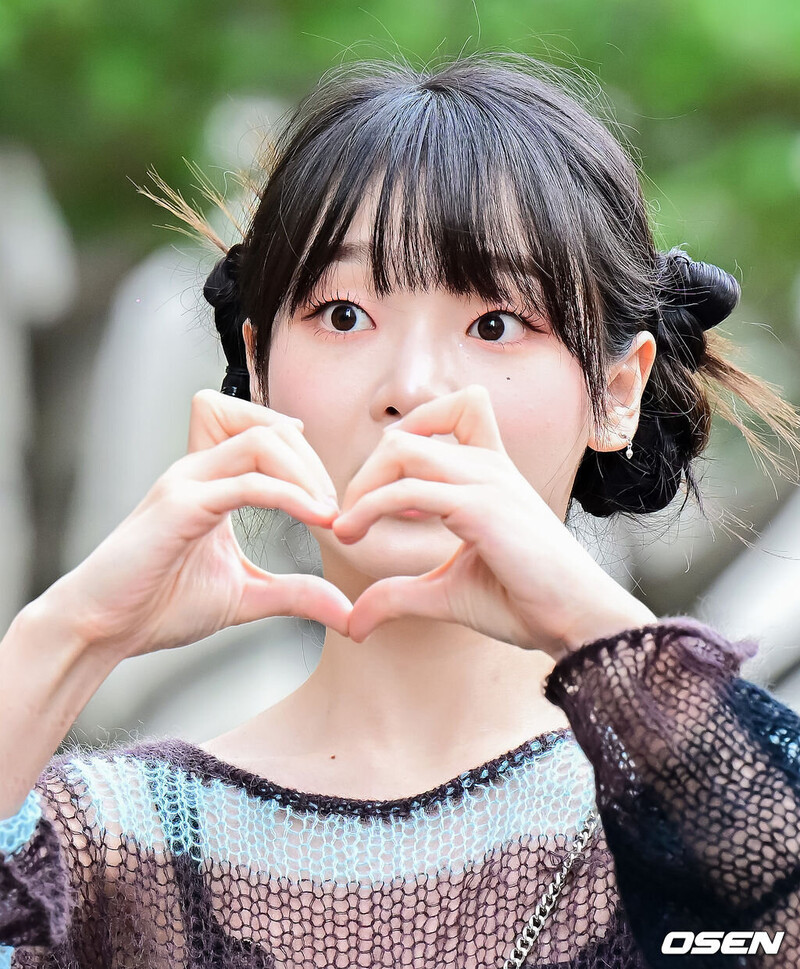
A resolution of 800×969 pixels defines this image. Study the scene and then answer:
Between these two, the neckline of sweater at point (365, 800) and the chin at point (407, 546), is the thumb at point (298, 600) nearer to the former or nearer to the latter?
the chin at point (407, 546)

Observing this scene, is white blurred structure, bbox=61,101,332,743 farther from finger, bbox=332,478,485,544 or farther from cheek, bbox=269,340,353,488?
finger, bbox=332,478,485,544

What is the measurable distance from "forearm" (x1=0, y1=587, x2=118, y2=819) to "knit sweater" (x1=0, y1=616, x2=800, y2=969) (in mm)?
30

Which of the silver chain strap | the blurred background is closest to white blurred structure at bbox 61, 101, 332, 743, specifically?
the blurred background

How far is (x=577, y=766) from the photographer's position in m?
1.23

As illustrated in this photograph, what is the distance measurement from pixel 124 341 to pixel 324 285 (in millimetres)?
1288

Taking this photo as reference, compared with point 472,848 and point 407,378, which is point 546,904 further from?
point 407,378

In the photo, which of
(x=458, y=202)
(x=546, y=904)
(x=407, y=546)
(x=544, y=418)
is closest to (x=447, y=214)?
(x=458, y=202)

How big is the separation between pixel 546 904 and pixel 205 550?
0.46 meters

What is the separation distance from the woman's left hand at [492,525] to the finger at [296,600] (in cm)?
3

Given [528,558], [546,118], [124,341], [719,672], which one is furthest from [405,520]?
[124,341]

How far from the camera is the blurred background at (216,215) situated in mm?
2287

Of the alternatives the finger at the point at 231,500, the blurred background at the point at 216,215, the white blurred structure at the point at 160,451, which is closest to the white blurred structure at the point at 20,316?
the blurred background at the point at 216,215

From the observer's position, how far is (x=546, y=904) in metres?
1.13

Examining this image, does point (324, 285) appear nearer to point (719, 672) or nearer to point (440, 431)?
point (440, 431)
